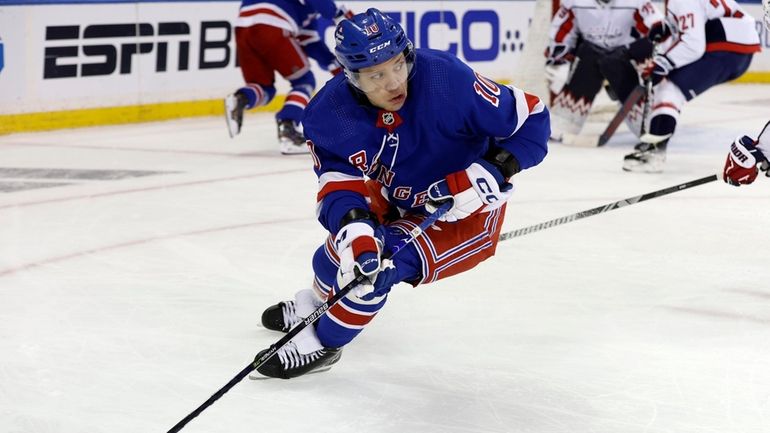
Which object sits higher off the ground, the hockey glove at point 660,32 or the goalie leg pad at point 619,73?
the hockey glove at point 660,32

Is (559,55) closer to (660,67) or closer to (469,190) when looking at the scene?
(660,67)

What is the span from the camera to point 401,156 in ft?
7.81

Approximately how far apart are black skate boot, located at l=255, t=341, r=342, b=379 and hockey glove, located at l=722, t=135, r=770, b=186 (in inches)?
50.4

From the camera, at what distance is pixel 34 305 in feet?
9.68

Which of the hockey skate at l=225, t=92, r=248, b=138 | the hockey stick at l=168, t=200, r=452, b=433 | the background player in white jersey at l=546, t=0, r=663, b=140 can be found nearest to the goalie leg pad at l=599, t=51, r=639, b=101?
the background player in white jersey at l=546, t=0, r=663, b=140

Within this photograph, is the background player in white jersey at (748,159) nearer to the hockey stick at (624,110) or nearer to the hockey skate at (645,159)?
the hockey skate at (645,159)

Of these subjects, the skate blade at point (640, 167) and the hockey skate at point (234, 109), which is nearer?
the skate blade at point (640, 167)

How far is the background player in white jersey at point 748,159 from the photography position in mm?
3012

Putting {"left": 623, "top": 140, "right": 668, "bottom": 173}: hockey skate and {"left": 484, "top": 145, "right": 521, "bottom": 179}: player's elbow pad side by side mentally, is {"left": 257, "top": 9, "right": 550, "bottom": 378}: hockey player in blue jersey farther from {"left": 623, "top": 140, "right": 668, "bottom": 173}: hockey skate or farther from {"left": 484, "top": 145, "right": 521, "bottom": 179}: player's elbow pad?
{"left": 623, "top": 140, "right": 668, "bottom": 173}: hockey skate

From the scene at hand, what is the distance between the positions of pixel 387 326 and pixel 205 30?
174 inches

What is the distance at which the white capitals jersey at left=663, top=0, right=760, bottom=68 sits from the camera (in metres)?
5.24

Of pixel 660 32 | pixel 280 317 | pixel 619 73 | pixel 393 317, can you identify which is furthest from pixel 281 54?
pixel 280 317

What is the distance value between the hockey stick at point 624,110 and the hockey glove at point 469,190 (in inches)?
144

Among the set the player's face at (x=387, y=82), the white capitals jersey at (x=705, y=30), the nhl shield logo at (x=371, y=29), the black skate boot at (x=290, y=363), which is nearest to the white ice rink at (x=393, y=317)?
the black skate boot at (x=290, y=363)
